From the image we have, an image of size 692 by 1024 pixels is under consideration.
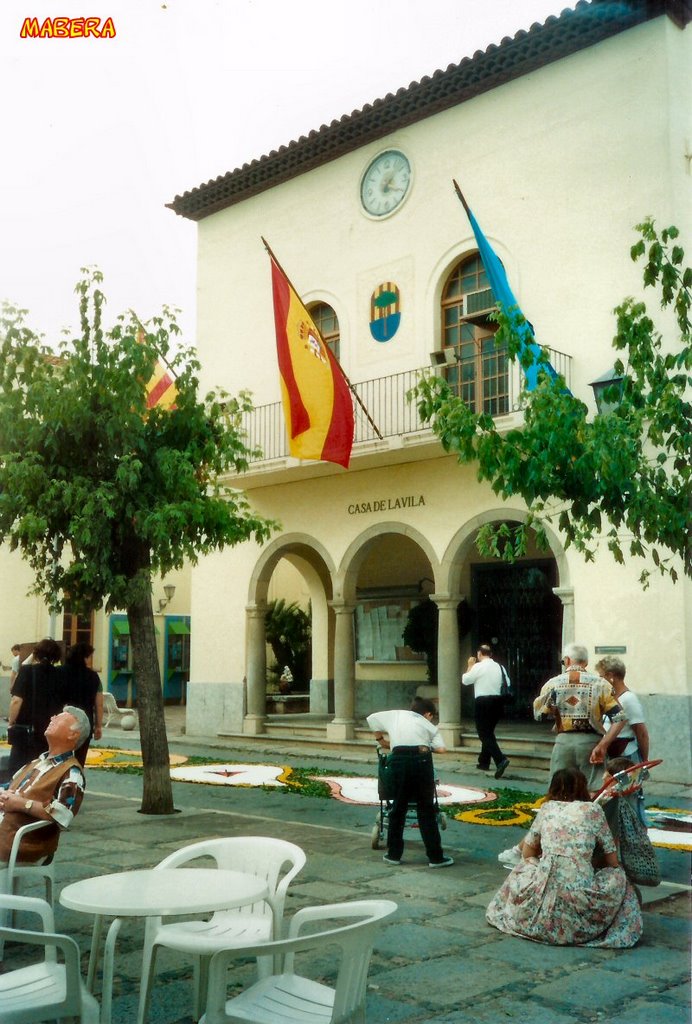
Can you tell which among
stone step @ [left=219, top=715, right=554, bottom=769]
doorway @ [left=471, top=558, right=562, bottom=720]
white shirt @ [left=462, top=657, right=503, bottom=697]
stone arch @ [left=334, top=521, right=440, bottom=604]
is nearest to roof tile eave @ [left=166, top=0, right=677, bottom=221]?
stone arch @ [left=334, top=521, right=440, bottom=604]

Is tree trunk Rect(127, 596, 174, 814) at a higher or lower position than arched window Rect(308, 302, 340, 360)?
lower

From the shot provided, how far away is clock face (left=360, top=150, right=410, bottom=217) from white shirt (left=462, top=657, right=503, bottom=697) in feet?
23.5

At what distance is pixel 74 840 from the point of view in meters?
8.70

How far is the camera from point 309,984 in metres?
3.75

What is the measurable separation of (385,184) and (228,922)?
44.5 ft

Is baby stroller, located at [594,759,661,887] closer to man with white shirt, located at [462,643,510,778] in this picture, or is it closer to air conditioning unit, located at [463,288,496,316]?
man with white shirt, located at [462,643,510,778]

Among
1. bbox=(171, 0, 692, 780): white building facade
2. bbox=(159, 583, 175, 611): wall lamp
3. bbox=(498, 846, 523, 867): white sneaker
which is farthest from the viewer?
bbox=(159, 583, 175, 611): wall lamp

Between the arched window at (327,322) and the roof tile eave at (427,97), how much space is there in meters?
2.22

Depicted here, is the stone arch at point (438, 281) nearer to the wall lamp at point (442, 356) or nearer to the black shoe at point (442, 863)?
the wall lamp at point (442, 356)

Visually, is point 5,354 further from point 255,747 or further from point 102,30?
point 255,747

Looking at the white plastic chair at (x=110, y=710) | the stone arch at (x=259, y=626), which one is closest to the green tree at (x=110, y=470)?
the stone arch at (x=259, y=626)

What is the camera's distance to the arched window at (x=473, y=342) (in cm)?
1466

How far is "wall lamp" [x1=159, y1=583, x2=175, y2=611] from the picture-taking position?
2624cm

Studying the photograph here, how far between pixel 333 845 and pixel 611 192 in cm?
879
